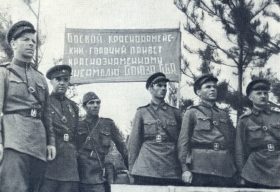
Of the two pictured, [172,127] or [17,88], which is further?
[172,127]

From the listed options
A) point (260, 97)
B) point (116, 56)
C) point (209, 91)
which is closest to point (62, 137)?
point (209, 91)

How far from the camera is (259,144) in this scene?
412 centimetres

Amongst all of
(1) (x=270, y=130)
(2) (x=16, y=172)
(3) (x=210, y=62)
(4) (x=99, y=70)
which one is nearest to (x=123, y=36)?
(4) (x=99, y=70)

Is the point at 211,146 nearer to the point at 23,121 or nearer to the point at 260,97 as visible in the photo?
the point at 260,97

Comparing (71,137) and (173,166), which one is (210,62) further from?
(71,137)

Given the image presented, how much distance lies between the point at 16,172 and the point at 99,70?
2.14 meters

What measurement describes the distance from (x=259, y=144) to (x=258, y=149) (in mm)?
47

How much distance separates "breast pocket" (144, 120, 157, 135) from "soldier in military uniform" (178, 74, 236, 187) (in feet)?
Answer: 0.87

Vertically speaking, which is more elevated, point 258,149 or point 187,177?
point 258,149

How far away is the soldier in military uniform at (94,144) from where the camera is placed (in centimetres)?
432

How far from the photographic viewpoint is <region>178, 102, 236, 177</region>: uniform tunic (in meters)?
4.04

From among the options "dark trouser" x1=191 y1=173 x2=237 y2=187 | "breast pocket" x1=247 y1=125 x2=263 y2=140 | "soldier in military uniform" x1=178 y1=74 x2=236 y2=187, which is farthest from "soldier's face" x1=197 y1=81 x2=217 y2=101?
"dark trouser" x1=191 y1=173 x2=237 y2=187

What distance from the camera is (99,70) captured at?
5.27 metres

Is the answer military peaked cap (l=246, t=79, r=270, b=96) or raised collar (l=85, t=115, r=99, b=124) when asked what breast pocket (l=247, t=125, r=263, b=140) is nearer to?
military peaked cap (l=246, t=79, r=270, b=96)
